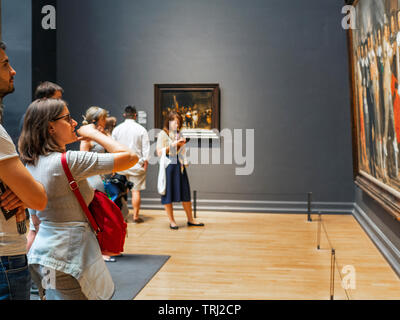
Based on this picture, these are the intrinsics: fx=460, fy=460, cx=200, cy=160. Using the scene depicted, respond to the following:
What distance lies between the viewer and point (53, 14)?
11125 mm

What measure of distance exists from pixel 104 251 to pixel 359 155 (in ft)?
23.5

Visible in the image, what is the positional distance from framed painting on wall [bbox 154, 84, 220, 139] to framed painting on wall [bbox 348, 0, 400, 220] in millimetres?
3244

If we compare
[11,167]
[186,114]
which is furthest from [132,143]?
[11,167]

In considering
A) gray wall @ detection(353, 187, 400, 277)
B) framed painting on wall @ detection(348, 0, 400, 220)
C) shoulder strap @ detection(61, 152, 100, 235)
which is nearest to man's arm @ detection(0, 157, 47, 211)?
shoulder strap @ detection(61, 152, 100, 235)

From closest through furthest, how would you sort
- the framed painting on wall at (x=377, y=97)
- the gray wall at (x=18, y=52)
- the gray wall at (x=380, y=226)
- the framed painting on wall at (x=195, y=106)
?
the framed painting on wall at (x=377, y=97) < the gray wall at (x=380, y=226) < the gray wall at (x=18, y=52) < the framed painting on wall at (x=195, y=106)

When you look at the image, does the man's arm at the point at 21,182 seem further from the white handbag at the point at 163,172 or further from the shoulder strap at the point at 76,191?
the white handbag at the point at 163,172

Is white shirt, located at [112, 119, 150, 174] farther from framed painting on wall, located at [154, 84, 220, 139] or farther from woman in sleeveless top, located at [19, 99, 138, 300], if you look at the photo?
woman in sleeveless top, located at [19, 99, 138, 300]

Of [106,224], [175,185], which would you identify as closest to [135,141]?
[175,185]

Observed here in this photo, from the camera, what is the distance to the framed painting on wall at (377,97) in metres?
5.67

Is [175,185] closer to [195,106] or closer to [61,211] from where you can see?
[195,106]

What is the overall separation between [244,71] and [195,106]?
4.68 ft

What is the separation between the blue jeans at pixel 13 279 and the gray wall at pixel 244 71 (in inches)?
347

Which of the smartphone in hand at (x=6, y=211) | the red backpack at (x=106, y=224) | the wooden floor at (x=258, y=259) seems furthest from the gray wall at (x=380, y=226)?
the smartphone in hand at (x=6, y=211)
